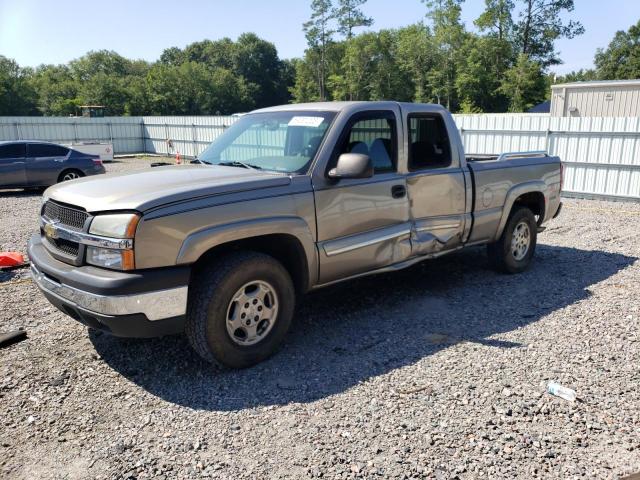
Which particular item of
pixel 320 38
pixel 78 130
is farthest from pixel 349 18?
pixel 78 130

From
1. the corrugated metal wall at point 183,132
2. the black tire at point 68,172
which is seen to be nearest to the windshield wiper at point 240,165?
the black tire at point 68,172

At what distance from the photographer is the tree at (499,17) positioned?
5278 cm

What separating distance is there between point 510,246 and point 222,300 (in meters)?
4.11

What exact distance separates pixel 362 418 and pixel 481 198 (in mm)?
3258

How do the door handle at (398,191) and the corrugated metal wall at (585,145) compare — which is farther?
the corrugated metal wall at (585,145)

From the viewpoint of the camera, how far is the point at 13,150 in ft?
46.6

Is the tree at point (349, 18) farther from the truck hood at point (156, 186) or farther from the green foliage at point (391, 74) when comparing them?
the truck hood at point (156, 186)

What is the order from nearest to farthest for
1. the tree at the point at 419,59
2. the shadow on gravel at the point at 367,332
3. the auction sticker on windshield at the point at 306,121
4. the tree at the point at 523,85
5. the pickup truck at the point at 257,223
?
the pickup truck at the point at 257,223 < the shadow on gravel at the point at 367,332 < the auction sticker on windshield at the point at 306,121 < the tree at the point at 523,85 < the tree at the point at 419,59

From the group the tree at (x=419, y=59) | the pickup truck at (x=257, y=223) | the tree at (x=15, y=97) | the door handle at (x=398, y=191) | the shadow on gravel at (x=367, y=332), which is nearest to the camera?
the pickup truck at (x=257, y=223)

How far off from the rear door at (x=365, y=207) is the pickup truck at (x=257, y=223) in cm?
1

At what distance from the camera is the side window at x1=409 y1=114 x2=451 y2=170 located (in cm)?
519

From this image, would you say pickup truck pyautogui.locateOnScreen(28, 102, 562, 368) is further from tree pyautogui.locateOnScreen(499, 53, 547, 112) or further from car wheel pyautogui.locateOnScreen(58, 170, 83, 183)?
tree pyautogui.locateOnScreen(499, 53, 547, 112)

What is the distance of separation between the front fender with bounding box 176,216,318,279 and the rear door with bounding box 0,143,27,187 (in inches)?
506

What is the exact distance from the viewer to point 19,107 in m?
62.8
